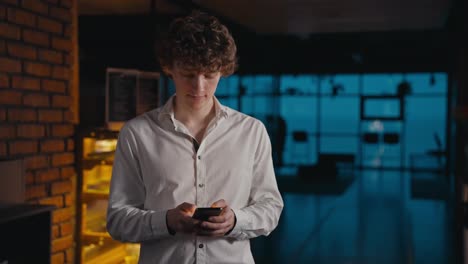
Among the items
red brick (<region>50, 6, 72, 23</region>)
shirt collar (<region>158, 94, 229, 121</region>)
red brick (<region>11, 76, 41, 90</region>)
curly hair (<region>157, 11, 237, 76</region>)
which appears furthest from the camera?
red brick (<region>50, 6, 72, 23</region>)

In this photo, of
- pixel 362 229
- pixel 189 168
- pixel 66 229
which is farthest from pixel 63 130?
pixel 362 229

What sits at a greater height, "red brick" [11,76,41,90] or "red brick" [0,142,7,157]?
"red brick" [11,76,41,90]

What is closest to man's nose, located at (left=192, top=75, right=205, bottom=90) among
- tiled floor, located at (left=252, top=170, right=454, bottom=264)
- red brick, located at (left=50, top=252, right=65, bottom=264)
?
red brick, located at (left=50, top=252, right=65, bottom=264)

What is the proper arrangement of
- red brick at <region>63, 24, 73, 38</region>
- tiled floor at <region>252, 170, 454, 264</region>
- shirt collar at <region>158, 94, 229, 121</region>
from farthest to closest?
tiled floor at <region>252, 170, 454, 264</region> → red brick at <region>63, 24, 73, 38</region> → shirt collar at <region>158, 94, 229, 121</region>

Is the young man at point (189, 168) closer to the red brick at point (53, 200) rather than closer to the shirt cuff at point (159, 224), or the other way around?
the shirt cuff at point (159, 224)

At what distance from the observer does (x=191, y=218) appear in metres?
1.38

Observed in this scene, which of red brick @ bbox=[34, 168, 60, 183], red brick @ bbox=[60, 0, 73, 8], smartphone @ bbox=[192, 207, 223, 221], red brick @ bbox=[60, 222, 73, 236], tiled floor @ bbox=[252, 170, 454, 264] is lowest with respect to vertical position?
tiled floor @ bbox=[252, 170, 454, 264]

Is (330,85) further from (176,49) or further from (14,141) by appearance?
(176,49)

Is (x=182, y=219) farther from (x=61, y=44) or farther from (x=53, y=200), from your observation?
(x=61, y=44)

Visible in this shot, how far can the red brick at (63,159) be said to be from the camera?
3581 millimetres

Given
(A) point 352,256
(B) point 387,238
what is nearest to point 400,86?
(B) point 387,238

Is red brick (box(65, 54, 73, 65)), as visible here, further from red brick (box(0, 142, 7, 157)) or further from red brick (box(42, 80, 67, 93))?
red brick (box(0, 142, 7, 157))

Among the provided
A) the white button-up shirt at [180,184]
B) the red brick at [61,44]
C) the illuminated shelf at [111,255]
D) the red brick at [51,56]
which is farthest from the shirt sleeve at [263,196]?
the illuminated shelf at [111,255]

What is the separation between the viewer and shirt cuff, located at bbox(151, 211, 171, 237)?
143 cm
